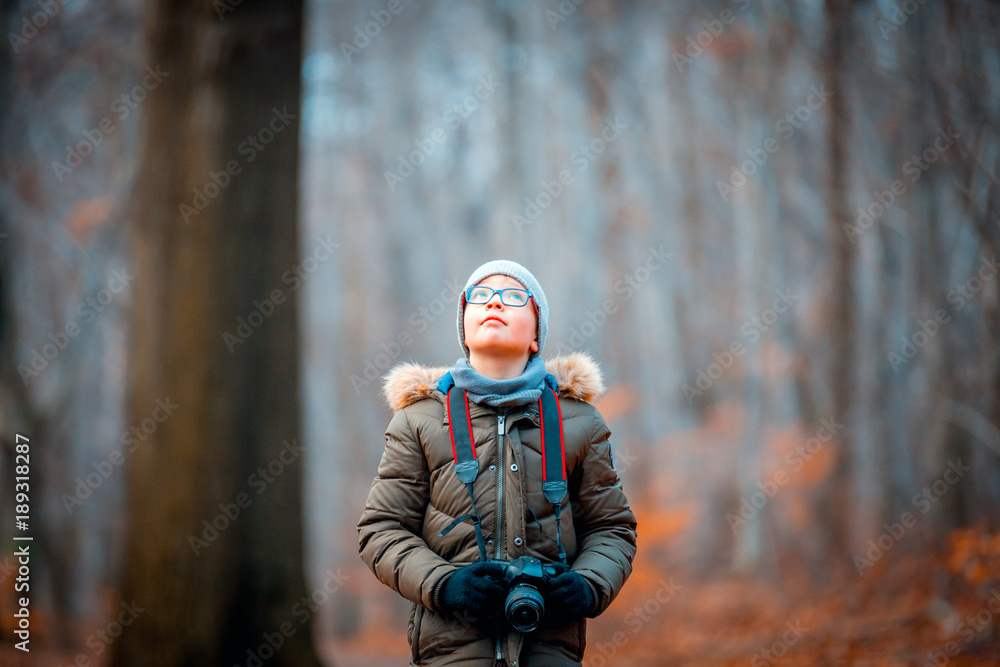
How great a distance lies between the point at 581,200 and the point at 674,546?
803 centimetres

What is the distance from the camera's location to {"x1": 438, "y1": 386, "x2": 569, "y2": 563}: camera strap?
244cm

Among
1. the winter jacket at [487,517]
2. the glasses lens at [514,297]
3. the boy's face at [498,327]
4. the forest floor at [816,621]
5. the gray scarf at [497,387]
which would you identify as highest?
the forest floor at [816,621]

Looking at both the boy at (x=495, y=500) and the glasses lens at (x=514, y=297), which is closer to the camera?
the boy at (x=495, y=500)

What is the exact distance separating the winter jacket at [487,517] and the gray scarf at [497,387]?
54mm

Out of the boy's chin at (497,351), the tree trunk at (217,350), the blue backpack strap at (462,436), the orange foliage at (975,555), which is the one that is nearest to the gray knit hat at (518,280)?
the boy's chin at (497,351)

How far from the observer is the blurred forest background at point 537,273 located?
15.8ft

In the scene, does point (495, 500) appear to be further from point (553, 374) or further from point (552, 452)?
point (553, 374)

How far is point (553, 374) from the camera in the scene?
2762 mm

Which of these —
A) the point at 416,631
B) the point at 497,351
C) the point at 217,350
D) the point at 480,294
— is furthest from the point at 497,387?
the point at 217,350

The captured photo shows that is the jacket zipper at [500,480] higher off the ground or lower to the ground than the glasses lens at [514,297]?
lower

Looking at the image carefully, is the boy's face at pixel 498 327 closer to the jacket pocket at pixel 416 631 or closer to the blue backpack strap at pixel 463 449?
the blue backpack strap at pixel 463 449

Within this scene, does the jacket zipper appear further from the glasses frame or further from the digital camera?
the glasses frame

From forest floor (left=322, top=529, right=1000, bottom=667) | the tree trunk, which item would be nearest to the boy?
the tree trunk

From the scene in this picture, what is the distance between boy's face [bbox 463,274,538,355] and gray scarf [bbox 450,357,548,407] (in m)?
0.09
